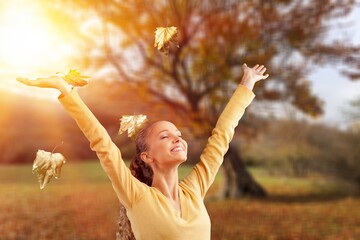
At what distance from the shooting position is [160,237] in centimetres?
136

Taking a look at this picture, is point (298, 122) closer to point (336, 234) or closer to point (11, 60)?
point (336, 234)

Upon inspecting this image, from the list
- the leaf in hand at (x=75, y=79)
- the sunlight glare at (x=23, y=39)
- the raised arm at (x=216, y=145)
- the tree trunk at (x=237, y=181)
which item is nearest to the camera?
the leaf in hand at (x=75, y=79)

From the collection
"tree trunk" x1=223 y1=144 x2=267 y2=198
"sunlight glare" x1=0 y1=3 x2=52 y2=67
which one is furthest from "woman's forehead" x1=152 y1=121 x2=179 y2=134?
"tree trunk" x1=223 y1=144 x2=267 y2=198

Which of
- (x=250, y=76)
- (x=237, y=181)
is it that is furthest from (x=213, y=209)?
(x=250, y=76)

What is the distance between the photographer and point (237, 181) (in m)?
5.47

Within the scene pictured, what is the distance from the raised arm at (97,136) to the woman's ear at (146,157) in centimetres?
9

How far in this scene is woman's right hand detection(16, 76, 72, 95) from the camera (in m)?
1.25

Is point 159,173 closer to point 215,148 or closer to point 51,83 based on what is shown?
point 215,148

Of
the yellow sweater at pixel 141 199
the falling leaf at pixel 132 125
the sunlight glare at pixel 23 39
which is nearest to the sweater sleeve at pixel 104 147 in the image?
the yellow sweater at pixel 141 199

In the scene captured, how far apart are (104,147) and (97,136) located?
0.03 metres

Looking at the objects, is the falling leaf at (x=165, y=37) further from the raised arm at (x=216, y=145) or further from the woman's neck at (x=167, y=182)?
the woman's neck at (x=167, y=182)

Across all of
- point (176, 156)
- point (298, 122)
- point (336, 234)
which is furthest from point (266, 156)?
point (176, 156)

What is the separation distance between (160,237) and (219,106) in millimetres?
3885

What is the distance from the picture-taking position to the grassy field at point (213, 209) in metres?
4.57
